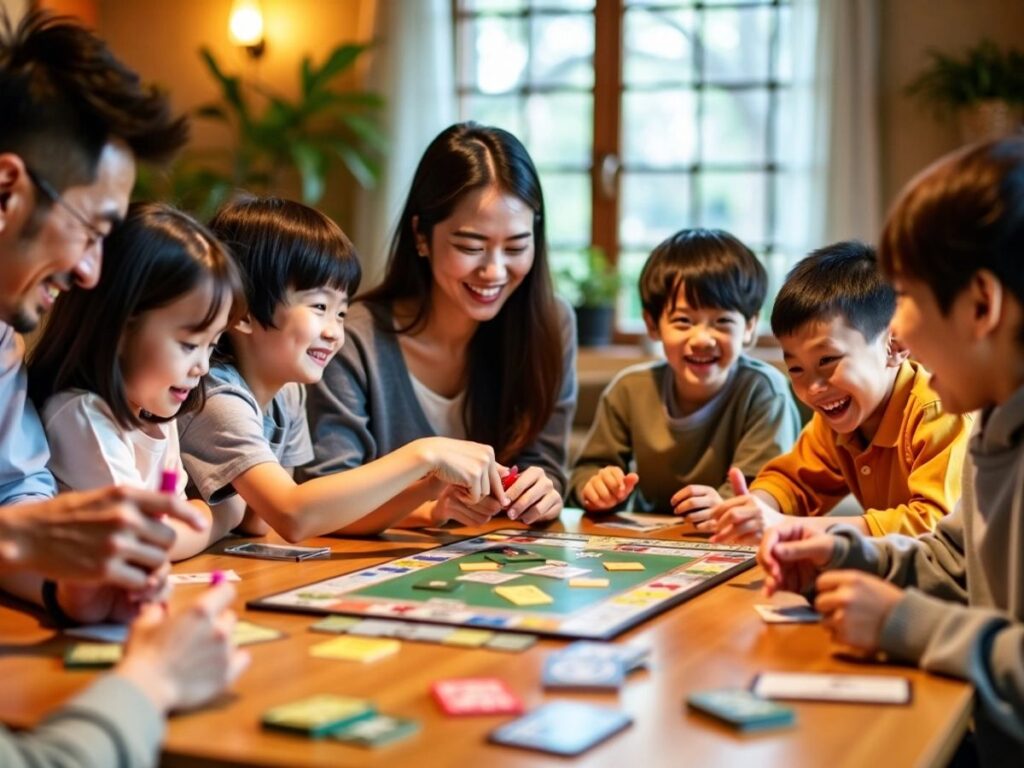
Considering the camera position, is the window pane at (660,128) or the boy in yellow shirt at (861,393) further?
the window pane at (660,128)

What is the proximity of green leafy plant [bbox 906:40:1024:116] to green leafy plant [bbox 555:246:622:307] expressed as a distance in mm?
1385

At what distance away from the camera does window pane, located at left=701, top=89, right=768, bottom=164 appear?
550 centimetres

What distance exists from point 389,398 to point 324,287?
18.7 inches

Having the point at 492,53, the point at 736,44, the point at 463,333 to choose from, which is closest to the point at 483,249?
the point at 463,333

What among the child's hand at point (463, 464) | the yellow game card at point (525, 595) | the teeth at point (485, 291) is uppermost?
the teeth at point (485, 291)

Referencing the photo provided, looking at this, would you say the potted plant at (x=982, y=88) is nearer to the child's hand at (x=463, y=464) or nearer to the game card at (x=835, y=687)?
the child's hand at (x=463, y=464)

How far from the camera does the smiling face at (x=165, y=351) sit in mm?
1743

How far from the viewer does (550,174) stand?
5.75 metres

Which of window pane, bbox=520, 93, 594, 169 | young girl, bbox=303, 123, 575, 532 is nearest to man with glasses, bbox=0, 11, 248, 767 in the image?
young girl, bbox=303, 123, 575, 532

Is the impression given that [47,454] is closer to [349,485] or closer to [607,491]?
[349,485]

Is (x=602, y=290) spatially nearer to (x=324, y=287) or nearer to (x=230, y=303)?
(x=324, y=287)

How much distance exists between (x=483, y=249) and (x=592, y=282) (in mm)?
2727

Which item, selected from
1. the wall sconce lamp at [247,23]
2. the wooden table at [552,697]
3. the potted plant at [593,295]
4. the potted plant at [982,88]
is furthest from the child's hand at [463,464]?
the wall sconce lamp at [247,23]

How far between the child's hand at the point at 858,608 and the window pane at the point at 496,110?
4.60 m
